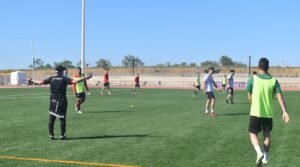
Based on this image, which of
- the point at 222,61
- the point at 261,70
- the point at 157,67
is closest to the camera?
the point at 261,70


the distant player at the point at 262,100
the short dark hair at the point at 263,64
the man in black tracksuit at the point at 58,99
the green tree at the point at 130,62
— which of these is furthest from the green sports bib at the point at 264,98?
the green tree at the point at 130,62

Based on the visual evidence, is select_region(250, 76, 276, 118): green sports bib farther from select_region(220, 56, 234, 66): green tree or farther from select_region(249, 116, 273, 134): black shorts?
select_region(220, 56, 234, 66): green tree

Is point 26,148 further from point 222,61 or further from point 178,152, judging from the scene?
point 222,61

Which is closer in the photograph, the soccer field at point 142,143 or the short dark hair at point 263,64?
the short dark hair at point 263,64

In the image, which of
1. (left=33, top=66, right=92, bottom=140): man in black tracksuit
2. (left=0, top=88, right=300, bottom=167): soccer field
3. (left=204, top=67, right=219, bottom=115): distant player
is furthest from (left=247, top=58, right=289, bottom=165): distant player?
(left=204, top=67, right=219, bottom=115): distant player

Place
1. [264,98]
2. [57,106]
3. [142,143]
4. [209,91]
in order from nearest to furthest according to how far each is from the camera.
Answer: [264,98] < [142,143] < [57,106] < [209,91]

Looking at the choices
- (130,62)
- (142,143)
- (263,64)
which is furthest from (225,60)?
(263,64)

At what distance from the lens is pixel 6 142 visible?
35.2 feet

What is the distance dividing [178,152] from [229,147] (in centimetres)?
138

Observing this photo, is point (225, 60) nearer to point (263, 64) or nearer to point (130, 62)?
point (130, 62)

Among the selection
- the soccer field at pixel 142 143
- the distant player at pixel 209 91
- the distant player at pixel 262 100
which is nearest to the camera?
the distant player at pixel 262 100

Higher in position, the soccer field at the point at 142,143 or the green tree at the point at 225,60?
the green tree at the point at 225,60

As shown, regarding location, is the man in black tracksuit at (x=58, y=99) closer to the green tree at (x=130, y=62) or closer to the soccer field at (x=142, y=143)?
the soccer field at (x=142, y=143)

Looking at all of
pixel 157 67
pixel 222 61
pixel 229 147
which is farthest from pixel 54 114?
pixel 222 61
